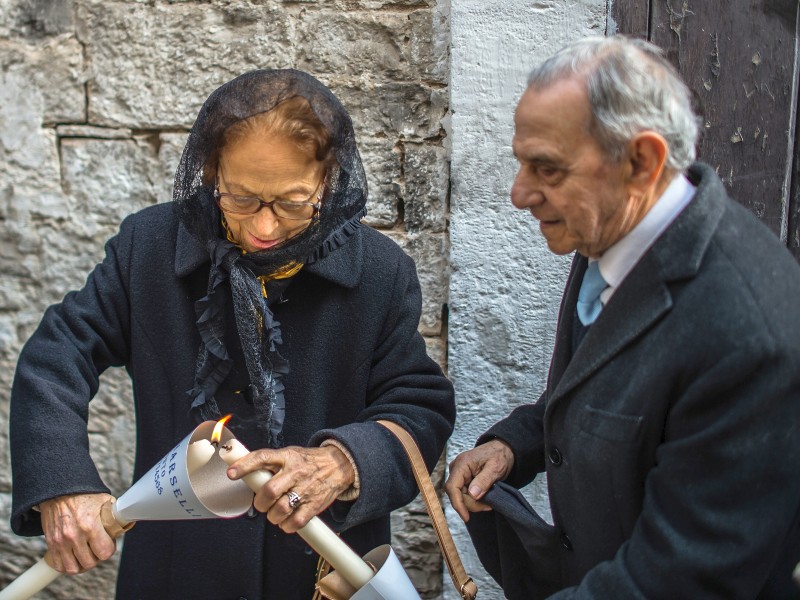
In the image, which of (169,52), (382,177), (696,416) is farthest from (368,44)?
(696,416)

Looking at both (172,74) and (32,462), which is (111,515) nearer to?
(32,462)

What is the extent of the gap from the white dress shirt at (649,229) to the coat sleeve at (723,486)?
252 mm

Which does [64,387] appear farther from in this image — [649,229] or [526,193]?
[649,229]

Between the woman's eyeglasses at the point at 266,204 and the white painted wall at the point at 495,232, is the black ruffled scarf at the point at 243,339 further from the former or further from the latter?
the white painted wall at the point at 495,232

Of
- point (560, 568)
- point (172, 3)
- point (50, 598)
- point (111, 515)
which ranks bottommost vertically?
point (50, 598)

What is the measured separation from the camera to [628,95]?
1.51 metres

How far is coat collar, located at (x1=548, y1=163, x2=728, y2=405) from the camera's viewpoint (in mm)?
1518

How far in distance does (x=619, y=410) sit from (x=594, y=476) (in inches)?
5.6

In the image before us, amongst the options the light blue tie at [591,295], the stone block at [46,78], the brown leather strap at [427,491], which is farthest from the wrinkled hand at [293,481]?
the stone block at [46,78]

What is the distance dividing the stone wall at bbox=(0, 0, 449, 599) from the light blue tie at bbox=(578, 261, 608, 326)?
110 cm

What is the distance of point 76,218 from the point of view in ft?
9.68

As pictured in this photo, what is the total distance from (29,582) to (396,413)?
79cm

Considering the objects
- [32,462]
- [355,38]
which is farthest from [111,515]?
[355,38]

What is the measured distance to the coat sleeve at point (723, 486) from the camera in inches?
55.7
